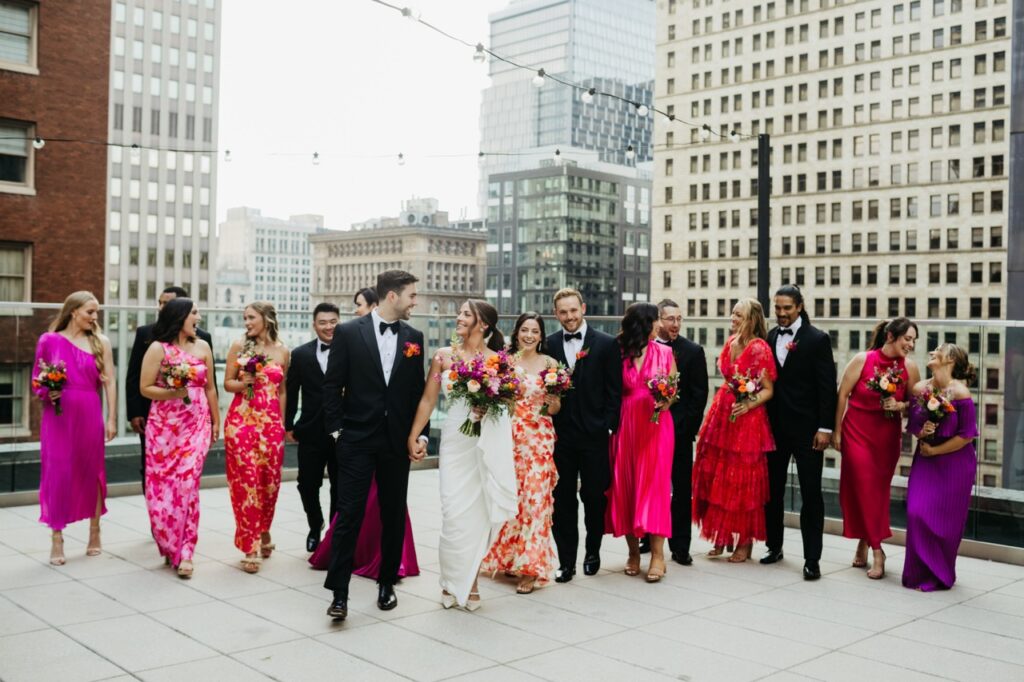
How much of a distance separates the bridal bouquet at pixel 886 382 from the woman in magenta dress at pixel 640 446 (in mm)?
1495

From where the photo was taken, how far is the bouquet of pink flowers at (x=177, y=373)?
7527 mm

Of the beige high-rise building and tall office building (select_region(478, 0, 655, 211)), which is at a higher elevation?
tall office building (select_region(478, 0, 655, 211))

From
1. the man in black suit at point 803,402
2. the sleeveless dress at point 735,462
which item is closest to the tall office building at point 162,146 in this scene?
the sleeveless dress at point 735,462

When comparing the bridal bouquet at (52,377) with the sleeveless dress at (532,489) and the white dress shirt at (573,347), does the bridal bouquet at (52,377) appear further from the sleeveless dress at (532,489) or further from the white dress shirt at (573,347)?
the white dress shirt at (573,347)

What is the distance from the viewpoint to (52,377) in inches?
308

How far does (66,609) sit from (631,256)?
15274cm

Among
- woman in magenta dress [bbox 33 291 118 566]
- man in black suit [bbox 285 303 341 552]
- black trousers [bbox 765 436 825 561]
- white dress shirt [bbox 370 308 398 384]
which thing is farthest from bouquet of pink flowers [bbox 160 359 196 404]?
black trousers [bbox 765 436 825 561]

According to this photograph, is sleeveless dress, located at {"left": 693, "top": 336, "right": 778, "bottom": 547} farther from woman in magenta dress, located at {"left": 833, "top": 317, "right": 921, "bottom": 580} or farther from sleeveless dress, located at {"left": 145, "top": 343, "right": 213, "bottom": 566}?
sleeveless dress, located at {"left": 145, "top": 343, "right": 213, "bottom": 566}

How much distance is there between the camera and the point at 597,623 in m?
6.38

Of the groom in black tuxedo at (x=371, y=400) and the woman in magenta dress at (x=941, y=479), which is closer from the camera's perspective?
the groom in black tuxedo at (x=371, y=400)

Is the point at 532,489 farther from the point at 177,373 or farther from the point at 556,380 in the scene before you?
the point at 177,373

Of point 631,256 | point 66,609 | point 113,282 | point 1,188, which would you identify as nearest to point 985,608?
point 66,609

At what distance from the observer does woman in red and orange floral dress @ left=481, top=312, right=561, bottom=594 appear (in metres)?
7.26

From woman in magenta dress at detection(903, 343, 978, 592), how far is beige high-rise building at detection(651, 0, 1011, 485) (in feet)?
331
